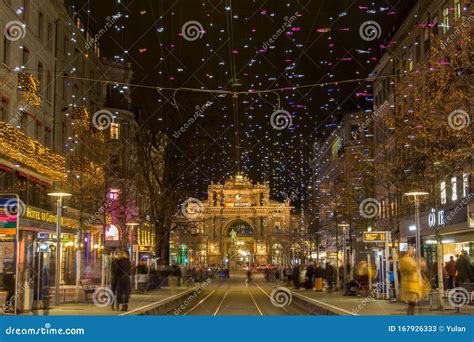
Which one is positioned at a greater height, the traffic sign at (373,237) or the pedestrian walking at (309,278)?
the traffic sign at (373,237)

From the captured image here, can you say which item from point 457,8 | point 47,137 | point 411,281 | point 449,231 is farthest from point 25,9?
point 411,281

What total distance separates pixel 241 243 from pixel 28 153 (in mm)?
146296

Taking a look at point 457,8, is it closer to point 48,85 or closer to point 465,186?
point 465,186

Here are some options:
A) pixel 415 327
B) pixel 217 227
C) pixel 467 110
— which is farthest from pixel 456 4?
pixel 217 227

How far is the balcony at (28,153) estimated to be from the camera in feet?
98.8

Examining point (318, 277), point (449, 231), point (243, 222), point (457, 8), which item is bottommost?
point (318, 277)

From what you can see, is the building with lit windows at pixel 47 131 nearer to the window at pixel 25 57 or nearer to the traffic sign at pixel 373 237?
the window at pixel 25 57

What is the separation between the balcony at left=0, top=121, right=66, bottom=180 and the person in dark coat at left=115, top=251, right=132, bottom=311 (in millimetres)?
9182

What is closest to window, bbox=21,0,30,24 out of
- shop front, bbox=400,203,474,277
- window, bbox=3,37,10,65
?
window, bbox=3,37,10,65

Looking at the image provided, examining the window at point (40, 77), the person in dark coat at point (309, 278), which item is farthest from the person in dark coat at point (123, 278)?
the person in dark coat at point (309, 278)

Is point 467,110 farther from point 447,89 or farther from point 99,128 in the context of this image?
point 99,128

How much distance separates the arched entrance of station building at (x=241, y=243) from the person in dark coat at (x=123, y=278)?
145660 millimetres

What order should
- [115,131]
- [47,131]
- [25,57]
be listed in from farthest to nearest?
1. [115,131]
2. [47,131]
3. [25,57]

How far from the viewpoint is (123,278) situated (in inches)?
923
